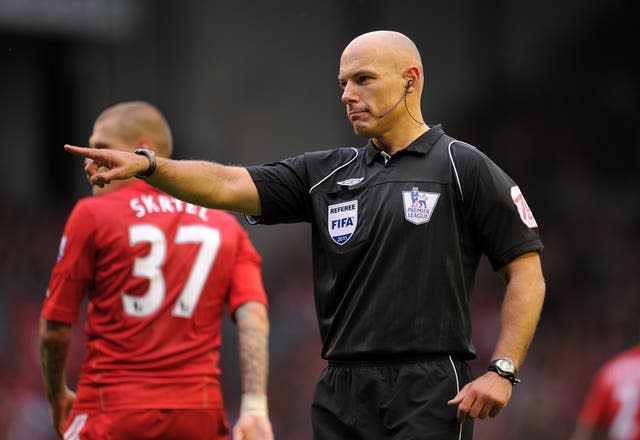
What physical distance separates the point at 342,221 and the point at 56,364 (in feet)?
5.85

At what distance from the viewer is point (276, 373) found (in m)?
12.9

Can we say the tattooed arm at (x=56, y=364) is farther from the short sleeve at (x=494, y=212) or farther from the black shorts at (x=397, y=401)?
the short sleeve at (x=494, y=212)

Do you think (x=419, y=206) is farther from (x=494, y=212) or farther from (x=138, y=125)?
(x=138, y=125)

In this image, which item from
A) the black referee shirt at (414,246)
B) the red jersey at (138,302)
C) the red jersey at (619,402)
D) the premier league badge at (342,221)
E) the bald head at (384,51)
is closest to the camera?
the black referee shirt at (414,246)

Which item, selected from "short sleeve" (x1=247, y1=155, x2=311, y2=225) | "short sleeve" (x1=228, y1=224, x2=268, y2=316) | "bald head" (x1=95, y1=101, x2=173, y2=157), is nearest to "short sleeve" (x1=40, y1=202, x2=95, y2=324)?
"bald head" (x1=95, y1=101, x2=173, y2=157)

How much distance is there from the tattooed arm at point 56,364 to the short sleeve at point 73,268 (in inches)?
2.5

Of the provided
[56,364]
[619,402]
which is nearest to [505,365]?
[56,364]

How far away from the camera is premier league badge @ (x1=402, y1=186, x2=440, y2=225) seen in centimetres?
410

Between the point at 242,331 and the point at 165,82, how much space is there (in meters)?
9.66

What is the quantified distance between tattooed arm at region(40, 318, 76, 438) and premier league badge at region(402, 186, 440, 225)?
1.91 m

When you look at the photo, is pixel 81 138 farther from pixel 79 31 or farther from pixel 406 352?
pixel 406 352

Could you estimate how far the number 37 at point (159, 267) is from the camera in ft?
17.3

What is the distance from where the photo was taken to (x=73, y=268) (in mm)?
5250

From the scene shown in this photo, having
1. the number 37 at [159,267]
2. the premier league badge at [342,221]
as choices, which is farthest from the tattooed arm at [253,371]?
the premier league badge at [342,221]
